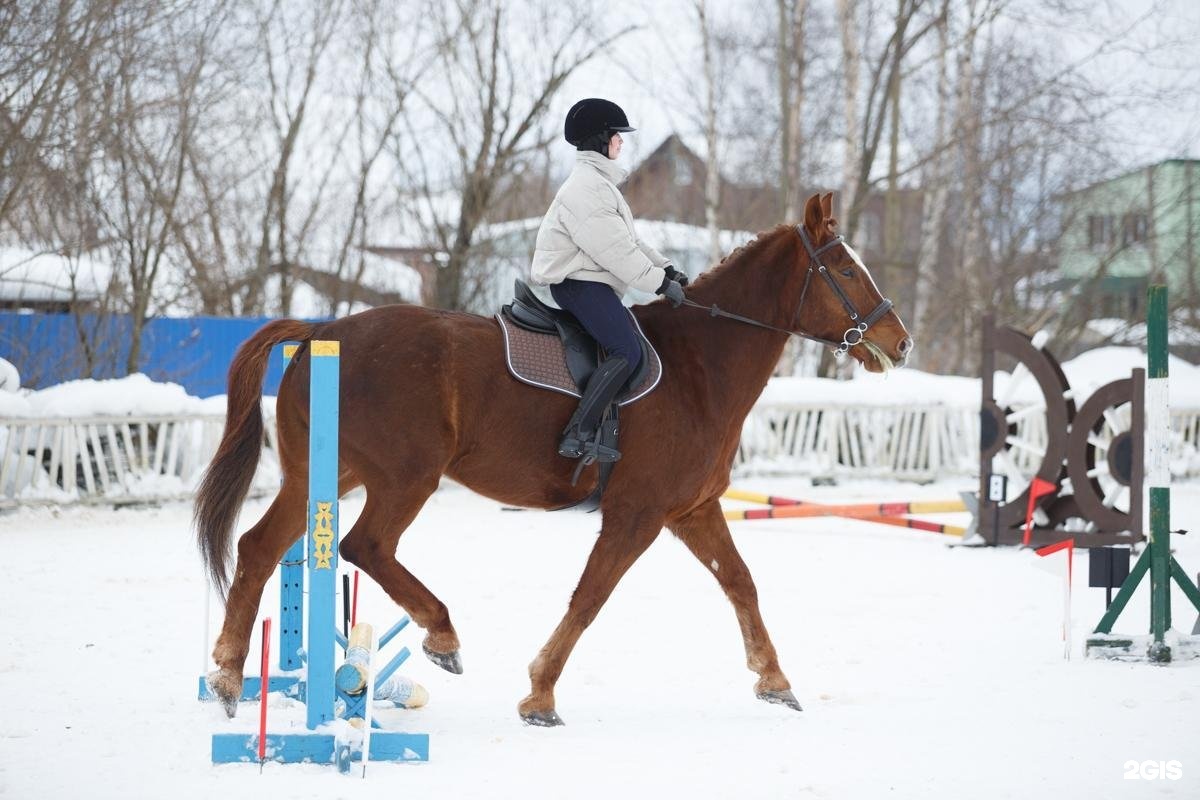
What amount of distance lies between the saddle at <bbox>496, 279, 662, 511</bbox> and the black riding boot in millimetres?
36

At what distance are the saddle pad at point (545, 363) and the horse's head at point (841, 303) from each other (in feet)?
2.82

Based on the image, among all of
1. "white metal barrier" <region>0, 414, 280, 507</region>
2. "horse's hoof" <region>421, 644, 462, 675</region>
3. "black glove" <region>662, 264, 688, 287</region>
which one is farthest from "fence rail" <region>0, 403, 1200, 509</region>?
"horse's hoof" <region>421, 644, 462, 675</region>

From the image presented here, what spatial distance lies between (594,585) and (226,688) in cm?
156

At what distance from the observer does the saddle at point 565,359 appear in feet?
16.8

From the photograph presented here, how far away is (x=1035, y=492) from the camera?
10.3 metres

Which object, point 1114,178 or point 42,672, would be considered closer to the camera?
point 42,672

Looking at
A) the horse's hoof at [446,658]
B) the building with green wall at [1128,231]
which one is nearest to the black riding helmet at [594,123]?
the horse's hoof at [446,658]

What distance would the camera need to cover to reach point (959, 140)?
56.3 feet

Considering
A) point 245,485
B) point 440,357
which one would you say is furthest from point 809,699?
point 245,485

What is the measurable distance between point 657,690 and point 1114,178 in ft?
55.9

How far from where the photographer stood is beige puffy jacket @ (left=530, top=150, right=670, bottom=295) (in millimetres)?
5188


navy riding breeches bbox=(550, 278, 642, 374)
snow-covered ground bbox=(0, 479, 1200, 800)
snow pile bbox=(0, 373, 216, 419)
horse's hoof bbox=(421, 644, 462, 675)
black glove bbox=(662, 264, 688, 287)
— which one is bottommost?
snow-covered ground bbox=(0, 479, 1200, 800)

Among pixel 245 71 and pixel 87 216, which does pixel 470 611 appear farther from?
pixel 245 71

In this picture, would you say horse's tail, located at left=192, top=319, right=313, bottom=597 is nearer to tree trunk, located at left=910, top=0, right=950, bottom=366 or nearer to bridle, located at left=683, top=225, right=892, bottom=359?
bridle, located at left=683, top=225, right=892, bottom=359
